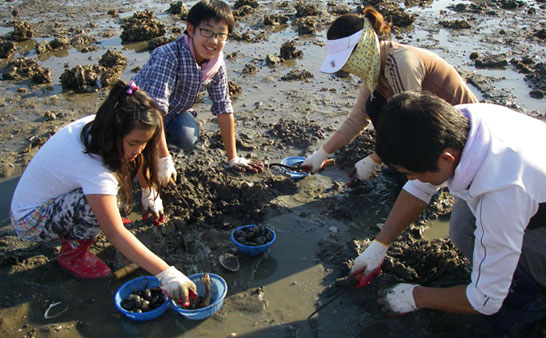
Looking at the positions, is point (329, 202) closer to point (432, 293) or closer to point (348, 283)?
point (348, 283)

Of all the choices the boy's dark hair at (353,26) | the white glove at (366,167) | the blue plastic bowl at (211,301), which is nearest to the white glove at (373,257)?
the blue plastic bowl at (211,301)

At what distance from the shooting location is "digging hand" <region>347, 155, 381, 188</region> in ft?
11.7

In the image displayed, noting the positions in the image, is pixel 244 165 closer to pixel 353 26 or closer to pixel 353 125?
pixel 353 125

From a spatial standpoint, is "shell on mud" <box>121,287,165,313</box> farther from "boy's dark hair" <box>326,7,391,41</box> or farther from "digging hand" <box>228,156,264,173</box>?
"boy's dark hair" <box>326,7,391,41</box>

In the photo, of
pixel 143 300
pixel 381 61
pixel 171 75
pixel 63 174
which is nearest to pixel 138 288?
pixel 143 300

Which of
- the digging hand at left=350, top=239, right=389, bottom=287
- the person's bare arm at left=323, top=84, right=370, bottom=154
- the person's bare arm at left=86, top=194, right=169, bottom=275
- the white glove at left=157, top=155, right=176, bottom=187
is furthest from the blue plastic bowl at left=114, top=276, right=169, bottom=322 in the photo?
the person's bare arm at left=323, top=84, right=370, bottom=154

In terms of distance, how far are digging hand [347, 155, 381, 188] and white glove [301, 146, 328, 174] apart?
27 centimetres

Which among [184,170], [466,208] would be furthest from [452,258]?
[184,170]

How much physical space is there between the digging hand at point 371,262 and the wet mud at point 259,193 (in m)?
0.11

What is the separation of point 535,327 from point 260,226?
179 centimetres

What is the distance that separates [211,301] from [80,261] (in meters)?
0.92

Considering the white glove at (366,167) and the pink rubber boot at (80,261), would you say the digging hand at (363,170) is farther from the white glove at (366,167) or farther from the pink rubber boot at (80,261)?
the pink rubber boot at (80,261)

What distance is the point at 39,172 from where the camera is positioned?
2594 millimetres

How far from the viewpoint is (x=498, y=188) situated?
185 cm
